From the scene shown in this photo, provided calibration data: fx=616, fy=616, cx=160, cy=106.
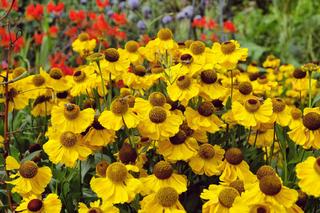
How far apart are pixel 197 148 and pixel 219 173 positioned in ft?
0.25

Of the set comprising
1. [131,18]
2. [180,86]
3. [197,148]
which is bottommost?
[131,18]

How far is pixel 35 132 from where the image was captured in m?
1.93

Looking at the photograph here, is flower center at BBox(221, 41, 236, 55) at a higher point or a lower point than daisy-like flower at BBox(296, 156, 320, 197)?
higher

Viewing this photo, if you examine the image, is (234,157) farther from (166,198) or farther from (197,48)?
(197,48)

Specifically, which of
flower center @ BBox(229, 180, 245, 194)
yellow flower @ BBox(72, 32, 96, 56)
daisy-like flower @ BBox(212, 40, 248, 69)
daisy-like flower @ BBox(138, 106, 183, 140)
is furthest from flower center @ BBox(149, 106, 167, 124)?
yellow flower @ BBox(72, 32, 96, 56)

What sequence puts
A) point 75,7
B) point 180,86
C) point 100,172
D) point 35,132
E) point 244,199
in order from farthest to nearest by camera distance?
1. point 75,7
2. point 35,132
3. point 180,86
4. point 100,172
5. point 244,199

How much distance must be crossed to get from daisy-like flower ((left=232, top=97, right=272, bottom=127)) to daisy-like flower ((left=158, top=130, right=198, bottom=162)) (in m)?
0.12

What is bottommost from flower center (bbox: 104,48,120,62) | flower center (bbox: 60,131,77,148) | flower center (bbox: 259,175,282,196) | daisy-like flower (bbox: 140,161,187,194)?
daisy-like flower (bbox: 140,161,187,194)

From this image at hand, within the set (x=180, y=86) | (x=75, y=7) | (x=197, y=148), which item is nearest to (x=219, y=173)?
(x=197, y=148)

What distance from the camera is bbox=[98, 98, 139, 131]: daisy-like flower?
136cm

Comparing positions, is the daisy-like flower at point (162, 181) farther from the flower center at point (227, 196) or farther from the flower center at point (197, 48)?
the flower center at point (197, 48)

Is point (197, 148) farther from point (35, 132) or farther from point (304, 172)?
point (35, 132)

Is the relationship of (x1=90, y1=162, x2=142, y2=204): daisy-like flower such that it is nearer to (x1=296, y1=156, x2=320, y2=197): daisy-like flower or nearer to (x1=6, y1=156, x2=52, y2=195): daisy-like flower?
(x1=6, y1=156, x2=52, y2=195): daisy-like flower

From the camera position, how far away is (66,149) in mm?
1365
